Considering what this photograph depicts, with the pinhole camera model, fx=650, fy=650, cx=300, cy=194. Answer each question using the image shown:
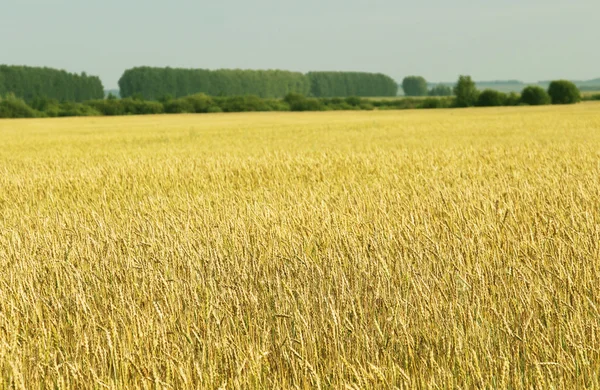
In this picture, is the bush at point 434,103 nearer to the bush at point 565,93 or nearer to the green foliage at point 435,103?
the green foliage at point 435,103

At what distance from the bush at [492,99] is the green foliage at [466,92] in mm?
1265

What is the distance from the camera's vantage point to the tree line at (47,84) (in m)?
103

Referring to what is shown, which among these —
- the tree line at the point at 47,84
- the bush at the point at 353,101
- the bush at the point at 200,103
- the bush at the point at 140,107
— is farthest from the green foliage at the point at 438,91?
the bush at the point at 140,107

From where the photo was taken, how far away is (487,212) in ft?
15.7

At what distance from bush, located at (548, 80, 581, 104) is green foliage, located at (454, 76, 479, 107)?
790 centimetres

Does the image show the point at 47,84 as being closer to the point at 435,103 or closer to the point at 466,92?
the point at 435,103

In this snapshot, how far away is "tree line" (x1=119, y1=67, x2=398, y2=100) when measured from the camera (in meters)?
116

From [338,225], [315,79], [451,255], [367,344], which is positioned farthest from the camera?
[315,79]

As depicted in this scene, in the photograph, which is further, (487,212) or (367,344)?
(487,212)

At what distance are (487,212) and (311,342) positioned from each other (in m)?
2.74

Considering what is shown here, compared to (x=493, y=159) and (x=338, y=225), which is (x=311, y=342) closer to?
(x=338, y=225)

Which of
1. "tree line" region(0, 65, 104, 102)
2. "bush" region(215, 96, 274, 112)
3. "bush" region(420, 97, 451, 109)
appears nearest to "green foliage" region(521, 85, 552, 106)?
"bush" region(420, 97, 451, 109)

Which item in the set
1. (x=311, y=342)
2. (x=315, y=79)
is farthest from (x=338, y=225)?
(x=315, y=79)

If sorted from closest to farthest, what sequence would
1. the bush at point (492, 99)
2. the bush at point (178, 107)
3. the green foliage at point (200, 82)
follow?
the bush at point (178, 107)
the bush at point (492, 99)
the green foliage at point (200, 82)
